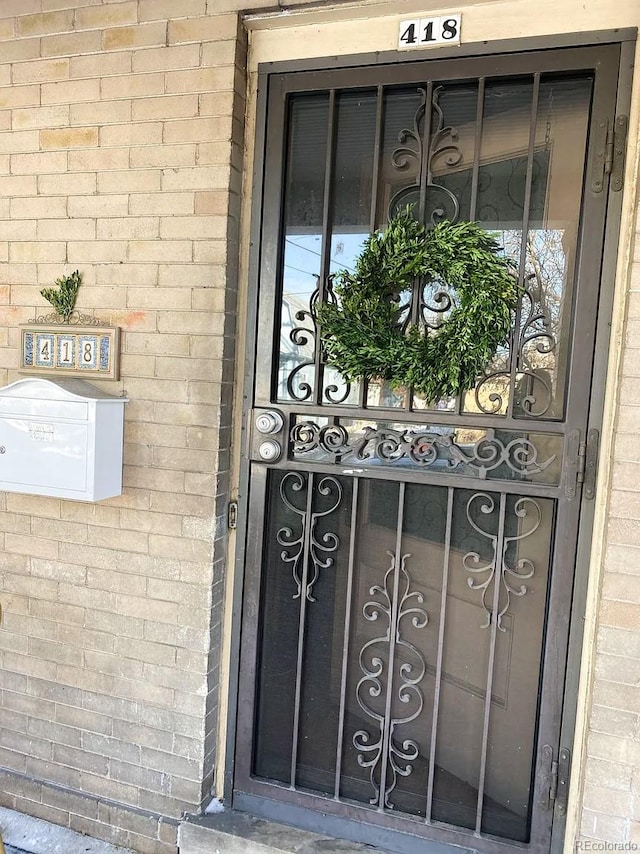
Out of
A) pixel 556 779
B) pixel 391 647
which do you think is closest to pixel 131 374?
pixel 391 647

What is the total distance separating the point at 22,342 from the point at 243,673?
166cm

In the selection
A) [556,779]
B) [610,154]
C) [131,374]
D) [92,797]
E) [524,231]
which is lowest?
[92,797]

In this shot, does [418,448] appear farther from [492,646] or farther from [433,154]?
[433,154]

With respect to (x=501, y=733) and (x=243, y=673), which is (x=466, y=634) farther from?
(x=243, y=673)

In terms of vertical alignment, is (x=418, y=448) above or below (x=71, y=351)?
below

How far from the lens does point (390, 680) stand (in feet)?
7.79

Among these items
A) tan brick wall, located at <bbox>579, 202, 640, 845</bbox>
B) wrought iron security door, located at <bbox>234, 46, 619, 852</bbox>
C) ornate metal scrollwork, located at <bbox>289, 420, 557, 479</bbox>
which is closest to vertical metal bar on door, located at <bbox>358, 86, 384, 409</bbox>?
wrought iron security door, located at <bbox>234, 46, 619, 852</bbox>

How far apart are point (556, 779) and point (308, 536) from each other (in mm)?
1243

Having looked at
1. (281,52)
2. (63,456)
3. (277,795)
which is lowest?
(277,795)

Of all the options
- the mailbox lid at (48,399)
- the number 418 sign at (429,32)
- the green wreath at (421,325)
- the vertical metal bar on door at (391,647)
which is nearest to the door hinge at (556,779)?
the vertical metal bar on door at (391,647)

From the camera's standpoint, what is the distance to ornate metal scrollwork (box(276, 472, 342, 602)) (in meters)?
2.41

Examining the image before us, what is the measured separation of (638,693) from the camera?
79.7 inches

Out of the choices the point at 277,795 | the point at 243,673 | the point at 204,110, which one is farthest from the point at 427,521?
the point at 204,110

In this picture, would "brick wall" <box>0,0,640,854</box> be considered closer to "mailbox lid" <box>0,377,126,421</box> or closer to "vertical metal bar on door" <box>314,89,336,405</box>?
"mailbox lid" <box>0,377,126,421</box>
